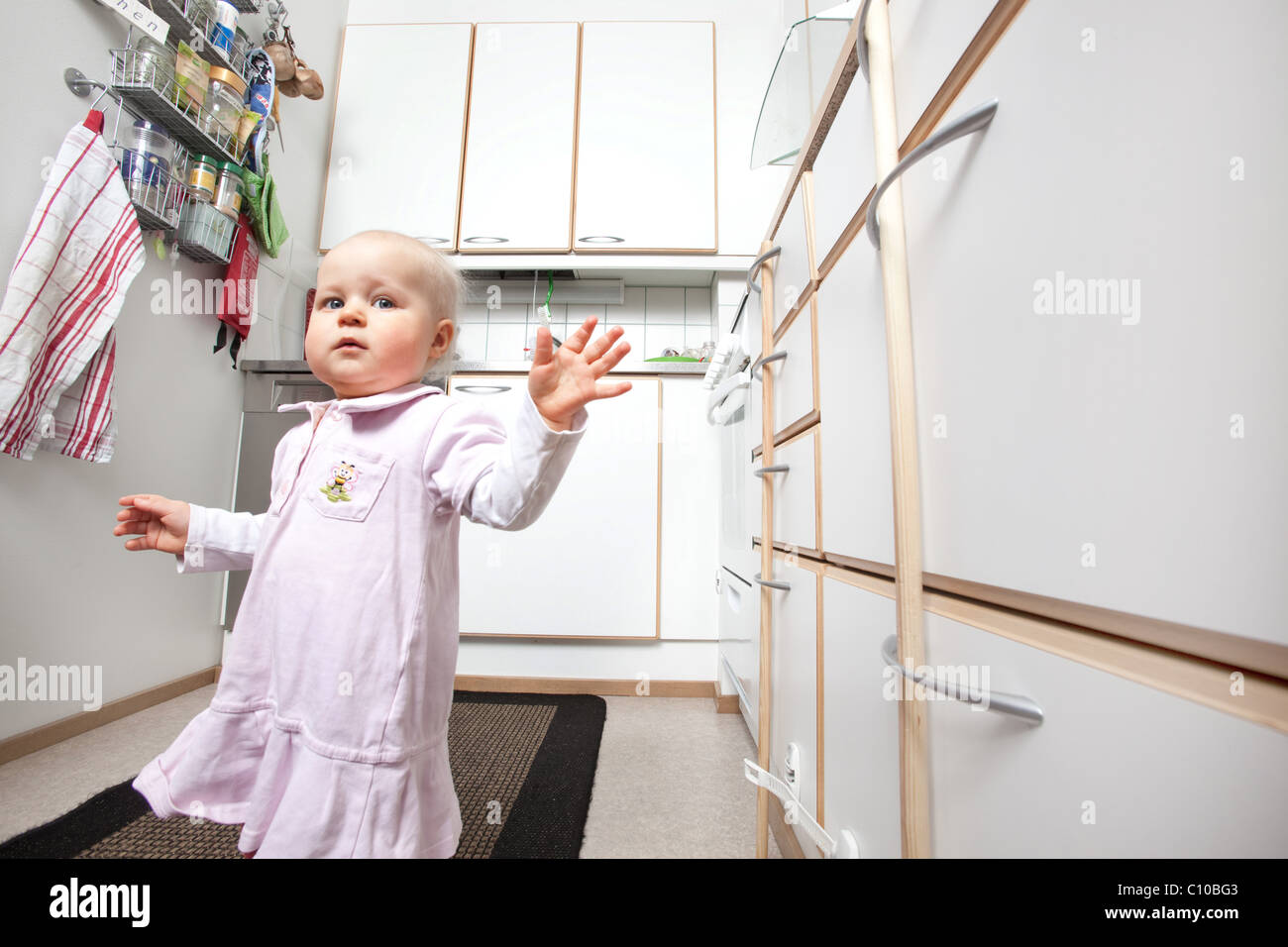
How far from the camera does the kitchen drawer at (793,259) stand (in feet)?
2.66

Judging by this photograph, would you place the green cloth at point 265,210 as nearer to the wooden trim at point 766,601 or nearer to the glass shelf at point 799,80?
the glass shelf at point 799,80

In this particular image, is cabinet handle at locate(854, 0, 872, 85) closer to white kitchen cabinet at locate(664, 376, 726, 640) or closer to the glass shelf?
the glass shelf

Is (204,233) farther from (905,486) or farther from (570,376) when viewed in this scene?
(905,486)

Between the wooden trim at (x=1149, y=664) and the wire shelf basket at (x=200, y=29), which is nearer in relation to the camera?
the wooden trim at (x=1149, y=664)

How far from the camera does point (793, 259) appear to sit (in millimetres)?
893

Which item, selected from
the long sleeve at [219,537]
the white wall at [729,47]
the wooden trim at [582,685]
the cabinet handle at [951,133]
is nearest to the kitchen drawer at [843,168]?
the cabinet handle at [951,133]

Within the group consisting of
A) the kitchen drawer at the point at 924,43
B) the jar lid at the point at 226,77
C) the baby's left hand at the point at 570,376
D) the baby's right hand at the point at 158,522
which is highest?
the jar lid at the point at 226,77

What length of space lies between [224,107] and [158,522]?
57.4 inches

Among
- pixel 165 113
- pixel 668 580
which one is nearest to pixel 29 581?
pixel 165 113

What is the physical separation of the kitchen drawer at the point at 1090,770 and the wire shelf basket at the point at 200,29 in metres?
2.08

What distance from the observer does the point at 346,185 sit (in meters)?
2.07

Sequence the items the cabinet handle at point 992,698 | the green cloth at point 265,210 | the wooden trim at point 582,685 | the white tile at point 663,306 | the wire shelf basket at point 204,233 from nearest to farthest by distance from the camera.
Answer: the cabinet handle at point 992,698 → the wire shelf basket at point 204,233 → the green cloth at point 265,210 → the wooden trim at point 582,685 → the white tile at point 663,306
